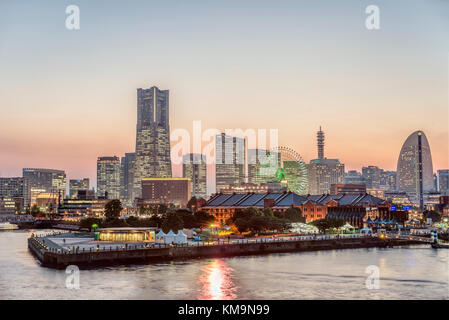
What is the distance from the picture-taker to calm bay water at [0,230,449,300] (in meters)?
60.3

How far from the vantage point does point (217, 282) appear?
67312 mm

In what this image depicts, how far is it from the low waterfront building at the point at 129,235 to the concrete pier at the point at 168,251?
37.8 ft

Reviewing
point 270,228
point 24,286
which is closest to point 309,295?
point 24,286

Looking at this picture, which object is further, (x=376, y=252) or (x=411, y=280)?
(x=376, y=252)

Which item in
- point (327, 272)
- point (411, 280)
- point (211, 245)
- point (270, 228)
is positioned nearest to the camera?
point (411, 280)

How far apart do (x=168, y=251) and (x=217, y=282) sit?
24.2m

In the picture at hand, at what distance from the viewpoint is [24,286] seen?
214ft

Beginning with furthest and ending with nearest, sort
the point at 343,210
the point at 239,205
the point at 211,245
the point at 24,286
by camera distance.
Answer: the point at 239,205
the point at 343,210
the point at 211,245
the point at 24,286

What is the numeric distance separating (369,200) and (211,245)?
3585 inches
